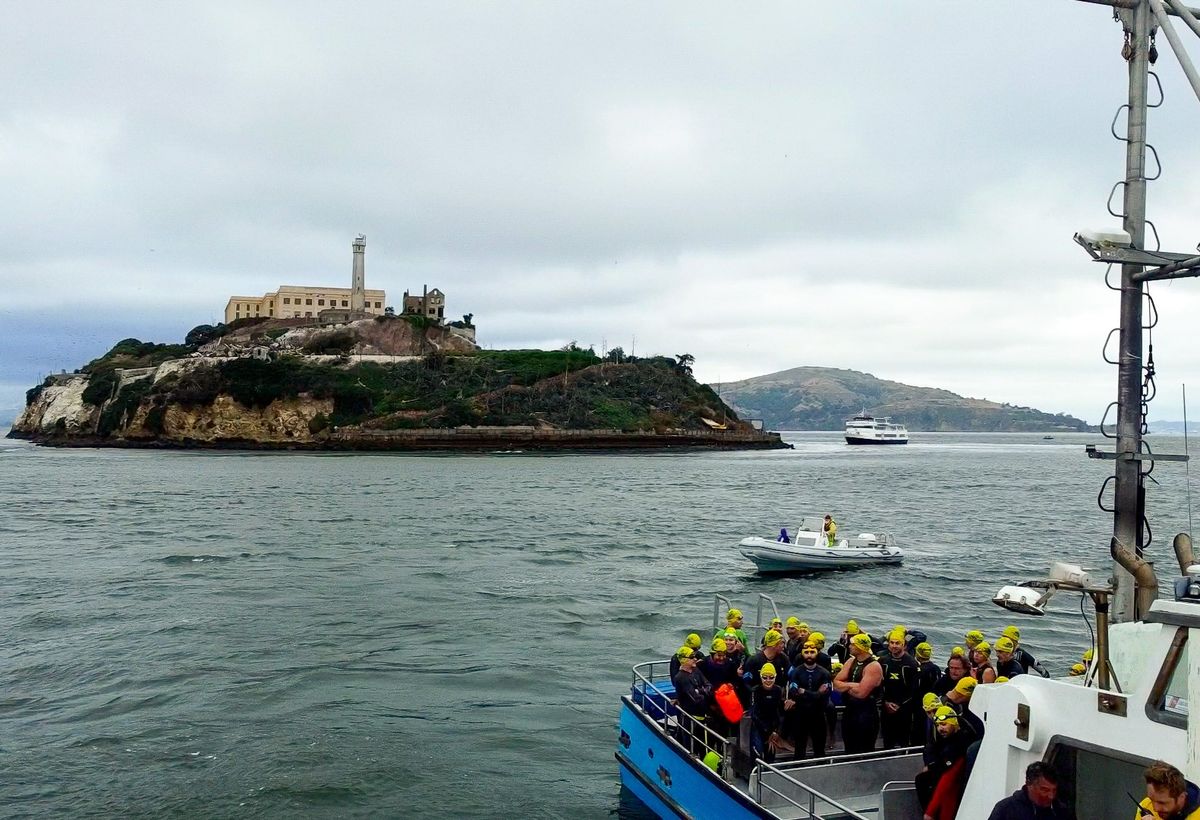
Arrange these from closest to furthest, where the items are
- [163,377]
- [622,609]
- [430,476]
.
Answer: [622,609] → [430,476] → [163,377]

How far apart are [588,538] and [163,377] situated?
132613 millimetres

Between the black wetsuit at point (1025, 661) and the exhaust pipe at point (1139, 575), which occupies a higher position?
the exhaust pipe at point (1139, 575)

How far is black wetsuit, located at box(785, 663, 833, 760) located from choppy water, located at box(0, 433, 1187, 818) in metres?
4.45

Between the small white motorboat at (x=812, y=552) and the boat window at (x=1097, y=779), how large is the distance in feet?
97.3

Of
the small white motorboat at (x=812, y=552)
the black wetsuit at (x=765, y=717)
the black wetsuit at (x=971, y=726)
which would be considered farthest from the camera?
the small white motorboat at (x=812, y=552)

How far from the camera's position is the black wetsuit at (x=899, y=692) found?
12852mm

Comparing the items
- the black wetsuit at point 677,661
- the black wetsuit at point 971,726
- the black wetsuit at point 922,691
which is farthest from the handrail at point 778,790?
the black wetsuit at point 677,661

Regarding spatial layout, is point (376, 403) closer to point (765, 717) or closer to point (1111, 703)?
point (765, 717)

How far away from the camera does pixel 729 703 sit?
A: 13.2 m

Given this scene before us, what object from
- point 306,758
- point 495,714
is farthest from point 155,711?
point 495,714

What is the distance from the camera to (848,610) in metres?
32.0

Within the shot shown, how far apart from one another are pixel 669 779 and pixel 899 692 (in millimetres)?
3633

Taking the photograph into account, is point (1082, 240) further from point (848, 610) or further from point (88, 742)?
point (848, 610)

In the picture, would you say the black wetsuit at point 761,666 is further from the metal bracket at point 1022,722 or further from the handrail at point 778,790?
the metal bracket at point 1022,722
